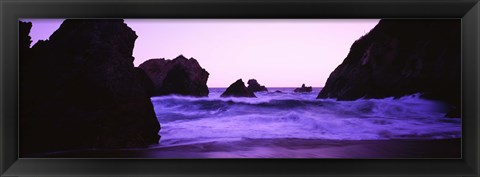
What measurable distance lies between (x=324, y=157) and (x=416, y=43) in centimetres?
114

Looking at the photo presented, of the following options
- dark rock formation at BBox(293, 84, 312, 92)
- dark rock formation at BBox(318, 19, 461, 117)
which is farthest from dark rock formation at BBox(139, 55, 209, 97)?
dark rock formation at BBox(318, 19, 461, 117)

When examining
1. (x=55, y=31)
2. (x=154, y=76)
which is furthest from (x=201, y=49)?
(x=55, y=31)

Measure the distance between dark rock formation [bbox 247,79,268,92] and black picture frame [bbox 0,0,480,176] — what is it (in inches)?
22.6

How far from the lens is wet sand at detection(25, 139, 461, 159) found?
9.94 feet

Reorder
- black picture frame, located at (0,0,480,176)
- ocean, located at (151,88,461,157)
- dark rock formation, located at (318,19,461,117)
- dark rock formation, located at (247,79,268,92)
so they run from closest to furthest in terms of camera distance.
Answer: black picture frame, located at (0,0,480,176)
dark rock formation, located at (318,19,461,117)
ocean, located at (151,88,461,157)
dark rock formation, located at (247,79,268,92)

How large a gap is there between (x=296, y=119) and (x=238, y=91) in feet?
1.70

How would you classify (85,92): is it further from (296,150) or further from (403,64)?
(403,64)

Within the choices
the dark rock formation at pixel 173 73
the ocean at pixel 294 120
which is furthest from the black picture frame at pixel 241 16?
the dark rock formation at pixel 173 73

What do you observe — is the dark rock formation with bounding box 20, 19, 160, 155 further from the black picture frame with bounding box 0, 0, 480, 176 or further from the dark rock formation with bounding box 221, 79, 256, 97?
the dark rock formation with bounding box 221, 79, 256, 97

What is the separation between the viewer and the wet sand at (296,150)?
303 centimetres

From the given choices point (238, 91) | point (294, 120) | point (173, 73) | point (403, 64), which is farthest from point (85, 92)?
point (403, 64)

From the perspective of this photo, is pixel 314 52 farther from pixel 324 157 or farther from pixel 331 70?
pixel 324 157

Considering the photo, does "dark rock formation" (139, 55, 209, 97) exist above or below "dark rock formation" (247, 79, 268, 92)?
above

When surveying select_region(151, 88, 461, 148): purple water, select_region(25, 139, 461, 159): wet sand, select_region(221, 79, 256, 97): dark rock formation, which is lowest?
select_region(25, 139, 461, 159): wet sand
